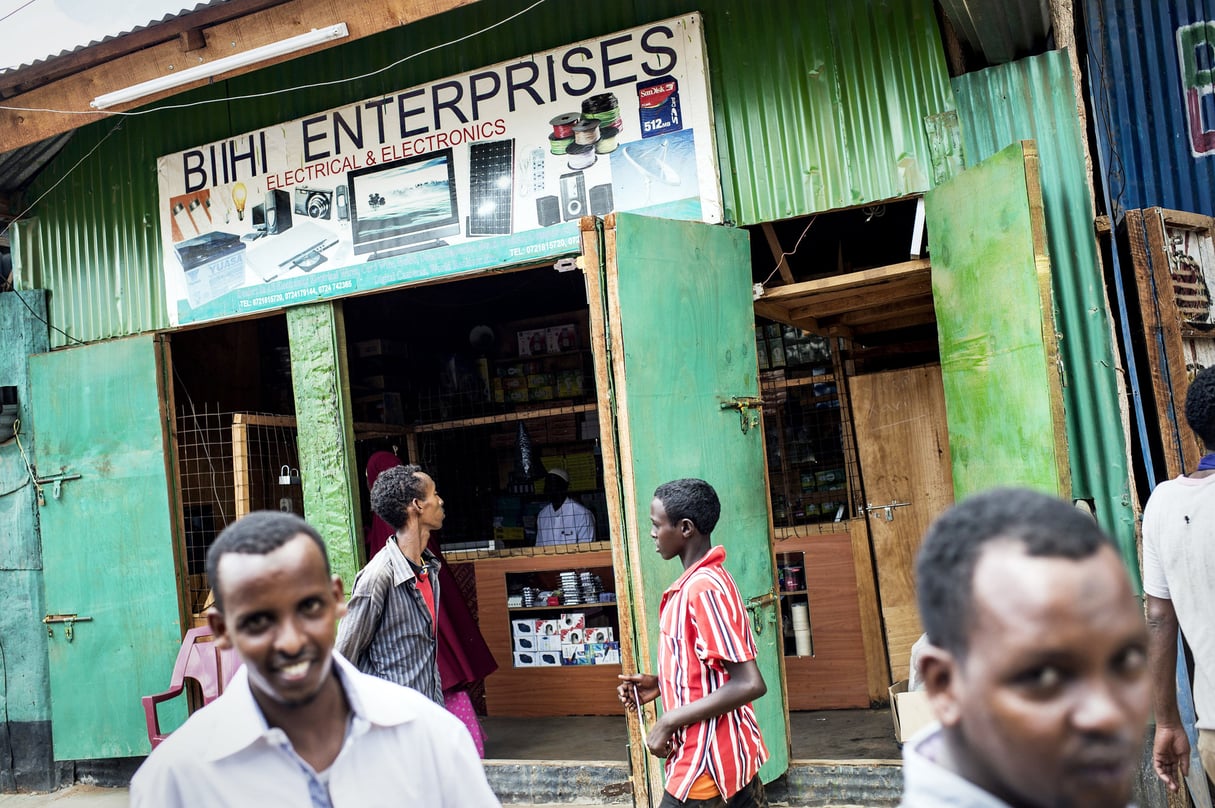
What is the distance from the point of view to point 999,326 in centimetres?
451

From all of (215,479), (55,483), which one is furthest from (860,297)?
(55,483)

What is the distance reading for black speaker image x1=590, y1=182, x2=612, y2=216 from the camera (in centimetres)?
571

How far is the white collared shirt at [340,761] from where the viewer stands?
1657mm

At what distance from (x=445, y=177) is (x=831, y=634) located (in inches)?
149

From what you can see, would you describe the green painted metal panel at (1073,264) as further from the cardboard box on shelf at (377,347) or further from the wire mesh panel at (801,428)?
the cardboard box on shelf at (377,347)

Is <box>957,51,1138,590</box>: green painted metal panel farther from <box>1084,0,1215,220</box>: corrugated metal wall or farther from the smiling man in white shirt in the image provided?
the smiling man in white shirt

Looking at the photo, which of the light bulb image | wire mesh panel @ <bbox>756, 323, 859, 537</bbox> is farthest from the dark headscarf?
wire mesh panel @ <bbox>756, 323, 859, 537</bbox>

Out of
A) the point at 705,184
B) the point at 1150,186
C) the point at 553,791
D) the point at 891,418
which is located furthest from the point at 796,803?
the point at 1150,186

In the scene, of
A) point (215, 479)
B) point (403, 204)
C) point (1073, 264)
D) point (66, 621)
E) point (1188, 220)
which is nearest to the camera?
point (1188, 220)

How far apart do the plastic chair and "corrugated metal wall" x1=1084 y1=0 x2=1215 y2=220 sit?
5.47 meters

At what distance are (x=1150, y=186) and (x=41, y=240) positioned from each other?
698 cm

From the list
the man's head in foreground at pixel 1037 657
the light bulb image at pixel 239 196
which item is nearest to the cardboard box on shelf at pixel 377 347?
the light bulb image at pixel 239 196

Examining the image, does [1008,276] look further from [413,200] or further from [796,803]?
[413,200]

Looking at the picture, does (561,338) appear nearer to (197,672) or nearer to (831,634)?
(831,634)
